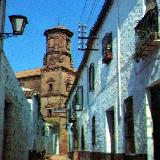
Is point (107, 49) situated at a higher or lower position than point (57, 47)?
lower

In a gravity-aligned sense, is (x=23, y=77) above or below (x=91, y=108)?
above

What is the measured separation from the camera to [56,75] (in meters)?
56.0

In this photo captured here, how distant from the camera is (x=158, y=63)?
8523 millimetres

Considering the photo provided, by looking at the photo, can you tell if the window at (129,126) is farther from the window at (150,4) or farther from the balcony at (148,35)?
the window at (150,4)

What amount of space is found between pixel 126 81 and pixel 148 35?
2882mm

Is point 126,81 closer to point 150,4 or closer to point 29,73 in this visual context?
point 150,4

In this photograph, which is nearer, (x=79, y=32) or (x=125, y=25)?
(x=125, y=25)

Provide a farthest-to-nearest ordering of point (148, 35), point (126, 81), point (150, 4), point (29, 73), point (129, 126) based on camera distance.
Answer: point (29, 73) < point (126, 81) < point (129, 126) < point (150, 4) < point (148, 35)

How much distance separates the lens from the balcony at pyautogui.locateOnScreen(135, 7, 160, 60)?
827 centimetres

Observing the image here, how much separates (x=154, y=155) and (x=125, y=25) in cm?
420

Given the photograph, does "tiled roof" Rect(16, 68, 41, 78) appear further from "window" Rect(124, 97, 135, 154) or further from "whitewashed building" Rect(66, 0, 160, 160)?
"window" Rect(124, 97, 135, 154)

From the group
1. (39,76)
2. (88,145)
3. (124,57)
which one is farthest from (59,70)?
(124,57)

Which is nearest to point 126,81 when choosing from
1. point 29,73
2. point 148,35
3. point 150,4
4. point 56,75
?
point 150,4

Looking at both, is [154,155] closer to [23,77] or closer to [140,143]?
[140,143]
